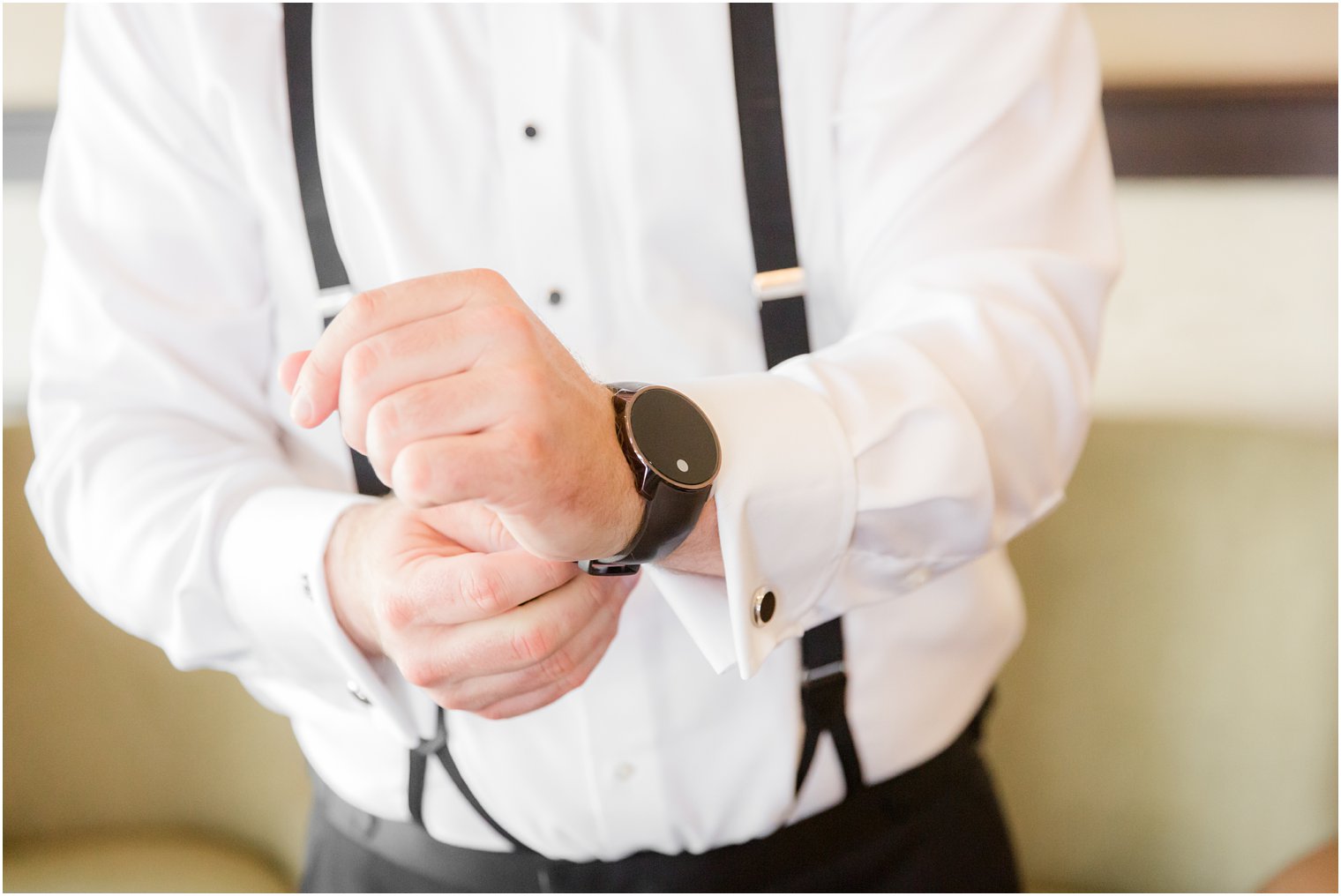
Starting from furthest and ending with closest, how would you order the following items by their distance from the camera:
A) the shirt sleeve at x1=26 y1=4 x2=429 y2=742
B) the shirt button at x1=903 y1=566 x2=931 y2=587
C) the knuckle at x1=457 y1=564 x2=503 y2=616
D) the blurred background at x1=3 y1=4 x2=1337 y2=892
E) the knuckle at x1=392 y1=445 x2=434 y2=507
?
the blurred background at x1=3 y1=4 x2=1337 y2=892 < the shirt sleeve at x1=26 y1=4 x2=429 y2=742 < the shirt button at x1=903 y1=566 x2=931 y2=587 < the knuckle at x1=457 y1=564 x2=503 y2=616 < the knuckle at x1=392 y1=445 x2=434 y2=507

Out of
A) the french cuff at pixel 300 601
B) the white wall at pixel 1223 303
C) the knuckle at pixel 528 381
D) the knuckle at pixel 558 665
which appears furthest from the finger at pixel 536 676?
the white wall at pixel 1223 303

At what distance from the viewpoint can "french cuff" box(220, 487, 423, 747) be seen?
0.71 meters

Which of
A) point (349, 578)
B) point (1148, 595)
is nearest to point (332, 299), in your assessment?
point (349, 578)

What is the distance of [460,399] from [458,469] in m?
0.03

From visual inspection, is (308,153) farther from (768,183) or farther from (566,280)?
(768,183)

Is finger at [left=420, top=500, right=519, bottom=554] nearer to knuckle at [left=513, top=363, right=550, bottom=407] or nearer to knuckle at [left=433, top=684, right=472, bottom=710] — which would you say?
knuckle at [left=433, top=684, right=472, bottom=710]

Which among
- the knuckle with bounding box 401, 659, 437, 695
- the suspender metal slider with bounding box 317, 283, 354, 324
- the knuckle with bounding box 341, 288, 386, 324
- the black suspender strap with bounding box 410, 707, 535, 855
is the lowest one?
the black suspender strap with bounding box 410, 707, 535, 855

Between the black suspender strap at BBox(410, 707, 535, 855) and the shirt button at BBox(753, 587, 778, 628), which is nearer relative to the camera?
the shirt button at BBox(753, 587, 778, 628)

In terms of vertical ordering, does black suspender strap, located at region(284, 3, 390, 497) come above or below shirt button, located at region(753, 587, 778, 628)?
above

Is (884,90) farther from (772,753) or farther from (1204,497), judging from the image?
(1204,497)

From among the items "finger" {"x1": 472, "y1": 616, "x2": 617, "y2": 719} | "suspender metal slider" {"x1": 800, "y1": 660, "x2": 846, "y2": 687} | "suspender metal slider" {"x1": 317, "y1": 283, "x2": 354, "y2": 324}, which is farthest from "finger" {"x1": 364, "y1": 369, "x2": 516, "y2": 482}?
"suspender metal slider" {"x1": 800, "y1": 660, "x2": 846, "y2": 687}

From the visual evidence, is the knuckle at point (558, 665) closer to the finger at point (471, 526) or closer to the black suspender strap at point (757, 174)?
the finger at point (471, 526)

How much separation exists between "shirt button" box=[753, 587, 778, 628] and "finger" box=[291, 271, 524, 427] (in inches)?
9.0

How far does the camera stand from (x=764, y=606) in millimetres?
608
